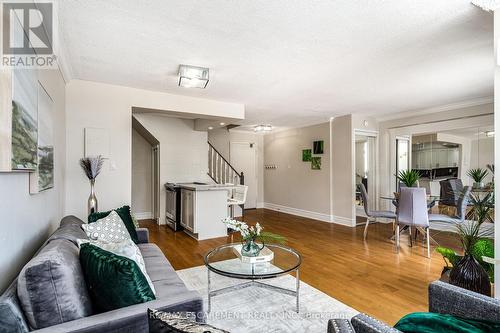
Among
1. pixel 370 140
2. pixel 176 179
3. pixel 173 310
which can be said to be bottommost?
pixel 173 310

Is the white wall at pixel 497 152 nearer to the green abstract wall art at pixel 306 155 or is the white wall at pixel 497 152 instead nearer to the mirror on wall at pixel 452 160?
the mirror on wall at pixel 452 160

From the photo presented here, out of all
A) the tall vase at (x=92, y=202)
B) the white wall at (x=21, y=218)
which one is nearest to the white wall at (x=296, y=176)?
the tall vase at (x=92, y=202)

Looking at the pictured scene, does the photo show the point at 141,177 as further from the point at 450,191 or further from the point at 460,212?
the point at 450,191

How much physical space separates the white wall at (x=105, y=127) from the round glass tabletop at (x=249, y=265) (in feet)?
6.36

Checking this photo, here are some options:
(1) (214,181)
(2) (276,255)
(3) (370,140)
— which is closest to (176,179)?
(1) (214,181)

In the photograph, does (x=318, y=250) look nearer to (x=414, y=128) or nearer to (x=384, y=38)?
(x=384, y=38)

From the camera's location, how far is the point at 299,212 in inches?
273

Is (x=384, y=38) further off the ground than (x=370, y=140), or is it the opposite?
(x=384, y=38)

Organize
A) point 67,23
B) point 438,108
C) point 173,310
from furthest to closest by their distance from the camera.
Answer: point 438,108 → point 67,23 → point 173,310

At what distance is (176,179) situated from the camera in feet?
19.7

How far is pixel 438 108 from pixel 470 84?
1.40 meters

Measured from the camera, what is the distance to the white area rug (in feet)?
6.60

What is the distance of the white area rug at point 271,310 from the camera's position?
6.60 feet

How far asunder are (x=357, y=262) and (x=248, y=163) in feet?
16.5
